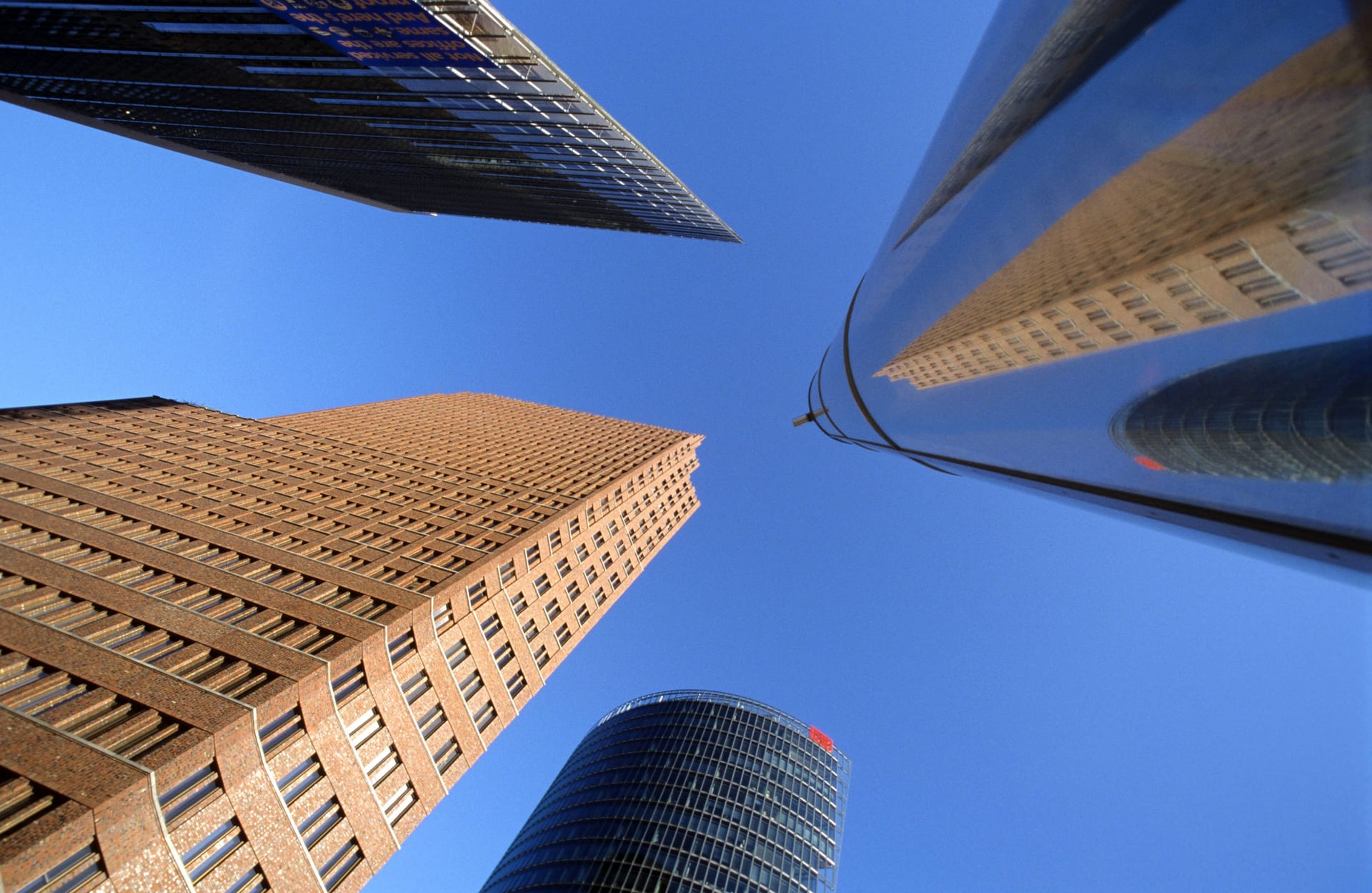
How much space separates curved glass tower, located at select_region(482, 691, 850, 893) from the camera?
2470 inches

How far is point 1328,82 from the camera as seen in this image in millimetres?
1042

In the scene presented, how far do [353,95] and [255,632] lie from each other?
99.4 ft

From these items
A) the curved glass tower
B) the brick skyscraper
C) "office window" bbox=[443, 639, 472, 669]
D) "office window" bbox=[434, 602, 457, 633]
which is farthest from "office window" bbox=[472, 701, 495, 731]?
the curved glass tower

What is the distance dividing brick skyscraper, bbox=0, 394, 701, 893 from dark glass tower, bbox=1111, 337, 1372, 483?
30013 mm

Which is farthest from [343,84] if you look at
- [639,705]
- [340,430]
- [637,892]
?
[639,705]

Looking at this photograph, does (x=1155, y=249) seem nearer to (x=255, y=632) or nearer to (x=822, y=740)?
(x=255, y=632)

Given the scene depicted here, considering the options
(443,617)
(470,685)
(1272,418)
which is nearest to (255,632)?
(443,617)

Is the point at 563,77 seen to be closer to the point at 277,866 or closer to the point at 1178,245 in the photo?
the point at 1178,245

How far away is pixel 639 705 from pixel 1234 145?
3841 inches

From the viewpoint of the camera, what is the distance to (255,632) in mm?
31719

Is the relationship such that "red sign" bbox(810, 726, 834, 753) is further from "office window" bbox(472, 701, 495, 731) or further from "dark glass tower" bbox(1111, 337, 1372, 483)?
"dark glass tower" bbox(1111, 337, 1372, 483)

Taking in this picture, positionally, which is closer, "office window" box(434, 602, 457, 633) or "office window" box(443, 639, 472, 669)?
"office window" box(434, 602, 457, 633)

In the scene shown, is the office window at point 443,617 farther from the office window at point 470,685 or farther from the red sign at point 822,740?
the red sign at point 822,740

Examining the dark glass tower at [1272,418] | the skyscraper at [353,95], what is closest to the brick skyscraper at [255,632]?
the skyscraper at [353,95]
